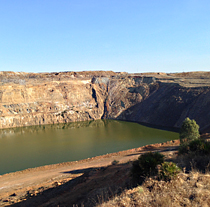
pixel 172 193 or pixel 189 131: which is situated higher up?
pixel 172 193

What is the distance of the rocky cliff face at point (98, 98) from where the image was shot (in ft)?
143

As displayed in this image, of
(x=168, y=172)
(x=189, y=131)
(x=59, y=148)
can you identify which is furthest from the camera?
(x=59, y=148)

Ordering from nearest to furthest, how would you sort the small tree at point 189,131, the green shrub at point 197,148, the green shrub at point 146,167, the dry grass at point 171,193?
the dry grass at point 171,193 < the green shrub at point 146,167 < the green shrub at point 197,148 < the small tree at point 189,131

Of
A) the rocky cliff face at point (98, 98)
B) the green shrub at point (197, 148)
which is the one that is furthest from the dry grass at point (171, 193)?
the rocky cliff face at point (98, 98)

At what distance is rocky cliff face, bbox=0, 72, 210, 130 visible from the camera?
43.5 meters

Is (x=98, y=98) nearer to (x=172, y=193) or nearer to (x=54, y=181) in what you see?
(x=54, y=181)

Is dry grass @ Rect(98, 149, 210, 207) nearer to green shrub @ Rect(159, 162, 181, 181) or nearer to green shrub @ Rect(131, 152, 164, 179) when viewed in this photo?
green shrub @ Rect(159, 162, 181, 181)

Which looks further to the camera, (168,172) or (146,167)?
(146,167)

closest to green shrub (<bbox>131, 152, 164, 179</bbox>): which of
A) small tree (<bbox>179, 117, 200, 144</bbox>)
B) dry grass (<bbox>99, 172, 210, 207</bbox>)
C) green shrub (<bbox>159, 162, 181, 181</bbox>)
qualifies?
green shrub (<bbox>159, 162, 181, 181</bbox>)

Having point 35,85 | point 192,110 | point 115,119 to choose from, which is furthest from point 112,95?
point 192,110

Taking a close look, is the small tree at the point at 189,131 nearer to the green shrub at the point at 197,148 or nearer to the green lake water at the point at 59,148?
the green lake water at the point at 59,148

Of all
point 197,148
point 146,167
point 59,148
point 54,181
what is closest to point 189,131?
point 197,148

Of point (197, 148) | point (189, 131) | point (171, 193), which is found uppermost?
point (197, 148)

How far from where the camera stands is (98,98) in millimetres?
59281
